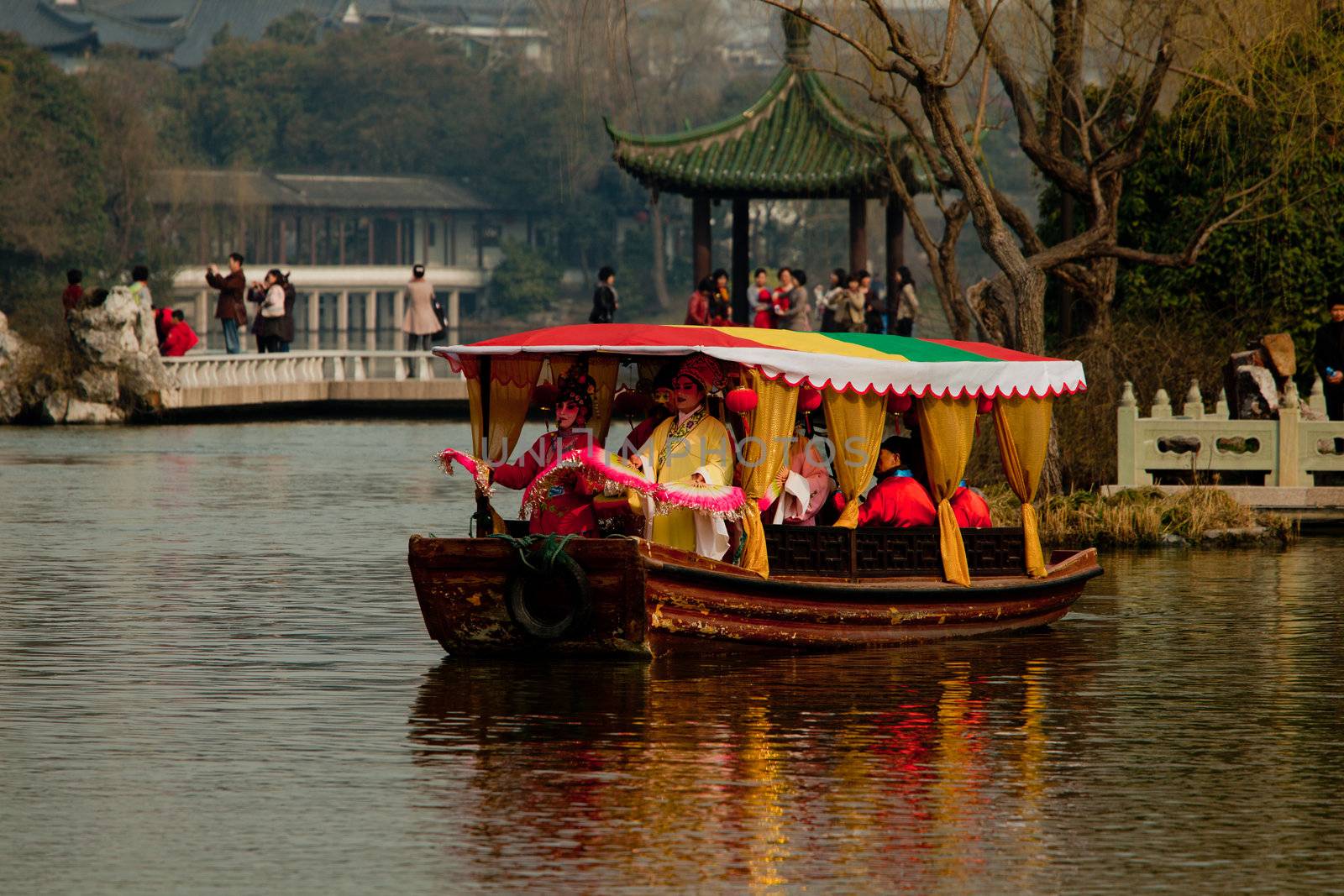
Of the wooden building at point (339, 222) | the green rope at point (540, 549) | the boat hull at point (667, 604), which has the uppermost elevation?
the wooden building at point (339, 222)

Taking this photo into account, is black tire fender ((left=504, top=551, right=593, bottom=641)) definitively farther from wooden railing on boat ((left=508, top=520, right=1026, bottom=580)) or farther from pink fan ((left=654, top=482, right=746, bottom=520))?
wooden railing on boat ((left=508, top=520, right=1026, bottom=580))

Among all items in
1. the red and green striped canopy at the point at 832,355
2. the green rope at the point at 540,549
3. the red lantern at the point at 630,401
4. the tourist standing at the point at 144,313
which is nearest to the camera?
the green rope at the point at 540,549

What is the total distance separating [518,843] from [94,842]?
4.75ft

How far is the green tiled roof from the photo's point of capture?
129 feet

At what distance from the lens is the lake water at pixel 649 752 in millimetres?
8062

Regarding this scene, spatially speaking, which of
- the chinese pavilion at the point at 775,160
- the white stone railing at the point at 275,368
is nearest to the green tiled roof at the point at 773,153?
the chinese pavilion at the point at 775,160

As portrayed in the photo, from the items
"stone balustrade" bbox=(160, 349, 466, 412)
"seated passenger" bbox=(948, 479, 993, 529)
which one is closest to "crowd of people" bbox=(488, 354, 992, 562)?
"seated passenger" bbox=(948, 479, 993, 529)

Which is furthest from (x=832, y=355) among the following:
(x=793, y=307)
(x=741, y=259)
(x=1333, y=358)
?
(x=741, y=259)

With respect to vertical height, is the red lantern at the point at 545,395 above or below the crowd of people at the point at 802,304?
below

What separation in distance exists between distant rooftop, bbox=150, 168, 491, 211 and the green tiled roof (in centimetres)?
3504

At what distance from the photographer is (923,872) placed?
7.92 m

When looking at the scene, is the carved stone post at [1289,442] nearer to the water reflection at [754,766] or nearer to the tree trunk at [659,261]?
the water reflection at [754,766]

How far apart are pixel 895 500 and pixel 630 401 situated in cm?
172

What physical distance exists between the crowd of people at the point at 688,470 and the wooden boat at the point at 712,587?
0.23m
